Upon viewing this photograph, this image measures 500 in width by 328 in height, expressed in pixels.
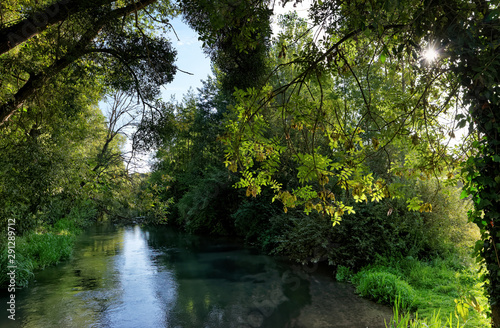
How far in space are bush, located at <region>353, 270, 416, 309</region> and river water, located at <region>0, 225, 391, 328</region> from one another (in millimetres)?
299

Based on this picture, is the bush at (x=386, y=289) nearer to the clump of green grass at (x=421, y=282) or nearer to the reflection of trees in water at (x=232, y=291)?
the clump of green grass at (x=421, y=282)

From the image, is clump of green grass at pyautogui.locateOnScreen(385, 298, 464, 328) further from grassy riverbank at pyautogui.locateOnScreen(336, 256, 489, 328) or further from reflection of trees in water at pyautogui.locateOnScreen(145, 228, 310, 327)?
reflection of trees in water at pyautogui.locateOnScreen(145, 228, 310, 327)

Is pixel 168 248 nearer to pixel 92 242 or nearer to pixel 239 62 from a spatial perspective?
pixel 92 242

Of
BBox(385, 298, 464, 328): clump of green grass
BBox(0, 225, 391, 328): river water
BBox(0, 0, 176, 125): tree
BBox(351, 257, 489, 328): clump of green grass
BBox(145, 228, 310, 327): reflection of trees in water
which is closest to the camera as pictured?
BBox(385, 298, 464, 328): clump of green grass

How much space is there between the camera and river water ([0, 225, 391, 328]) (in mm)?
6551

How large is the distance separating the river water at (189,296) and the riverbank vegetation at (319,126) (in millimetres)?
924

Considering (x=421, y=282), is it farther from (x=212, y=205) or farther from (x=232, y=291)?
(x=212, y=205)

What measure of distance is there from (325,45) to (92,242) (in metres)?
18.3

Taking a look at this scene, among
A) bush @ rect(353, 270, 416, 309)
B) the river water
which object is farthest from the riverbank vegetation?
the river water

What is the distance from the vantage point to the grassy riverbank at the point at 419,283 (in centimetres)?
632

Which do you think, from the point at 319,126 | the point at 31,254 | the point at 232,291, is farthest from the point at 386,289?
the point at 31,254

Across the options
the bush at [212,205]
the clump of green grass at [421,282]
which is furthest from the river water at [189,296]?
the bush at [212,205]

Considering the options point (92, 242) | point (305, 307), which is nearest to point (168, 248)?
point (92, 242)

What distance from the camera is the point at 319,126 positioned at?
309 centimetres
